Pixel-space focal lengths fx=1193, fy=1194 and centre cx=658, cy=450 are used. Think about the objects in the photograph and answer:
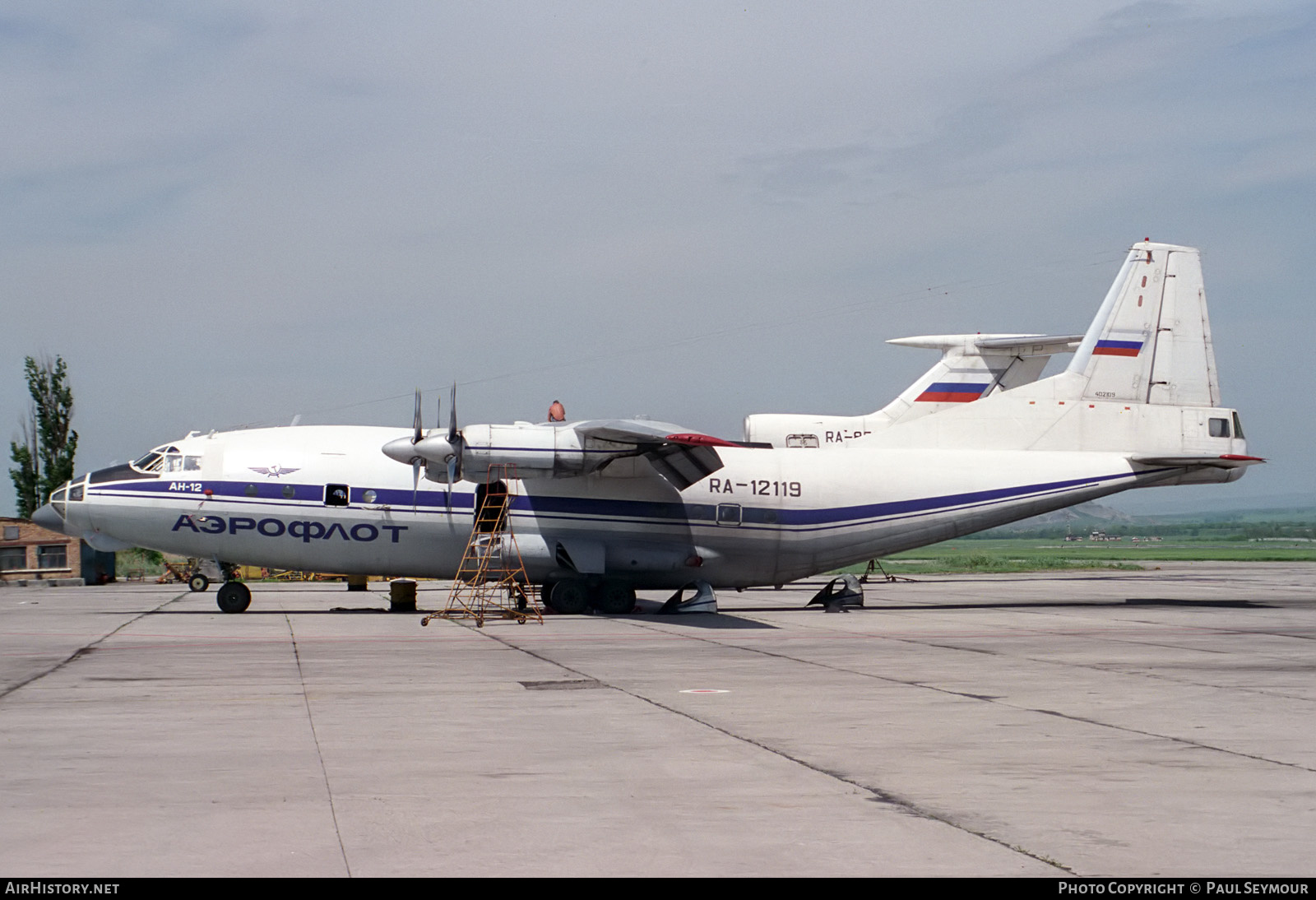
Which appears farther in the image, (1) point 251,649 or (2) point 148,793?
(1) point 251,649

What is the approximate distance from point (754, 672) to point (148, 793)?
9384mm

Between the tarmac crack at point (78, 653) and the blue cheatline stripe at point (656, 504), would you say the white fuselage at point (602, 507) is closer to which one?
the blue cheatline stripe at point (656, 504)

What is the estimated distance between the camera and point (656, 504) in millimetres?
27984

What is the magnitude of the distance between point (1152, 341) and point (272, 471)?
854 inches

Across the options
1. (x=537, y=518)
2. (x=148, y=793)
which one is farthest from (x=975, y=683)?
(x=537, y=518)

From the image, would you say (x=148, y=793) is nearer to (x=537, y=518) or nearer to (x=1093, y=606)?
(x=537, y=518)

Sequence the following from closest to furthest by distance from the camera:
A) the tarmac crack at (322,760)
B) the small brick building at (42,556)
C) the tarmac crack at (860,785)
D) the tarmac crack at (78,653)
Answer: the tarmac crack at (322,760), the tarmac crack at (860,785), the tarmac crack at (78,653), the small brick building at (42,556)

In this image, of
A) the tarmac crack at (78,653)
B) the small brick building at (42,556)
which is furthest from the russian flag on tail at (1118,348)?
the small brick building at (42,556)

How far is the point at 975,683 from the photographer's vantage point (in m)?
15.3

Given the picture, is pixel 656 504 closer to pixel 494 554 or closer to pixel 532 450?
pixel 532 450

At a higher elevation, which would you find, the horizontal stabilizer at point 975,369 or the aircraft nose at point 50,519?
the horizontal stabilizer at point 975,369

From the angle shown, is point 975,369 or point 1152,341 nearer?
point 1152,341

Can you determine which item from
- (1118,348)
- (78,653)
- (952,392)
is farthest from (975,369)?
(78,653)

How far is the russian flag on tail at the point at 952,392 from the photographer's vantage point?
4103 cm
